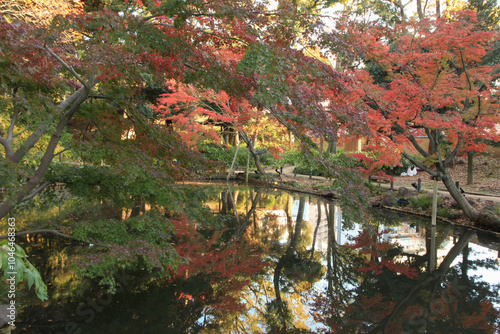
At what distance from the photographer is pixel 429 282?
5.30 meters

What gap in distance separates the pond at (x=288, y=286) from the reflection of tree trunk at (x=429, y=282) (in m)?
0.02

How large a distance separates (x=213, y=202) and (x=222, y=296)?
7.01 meters

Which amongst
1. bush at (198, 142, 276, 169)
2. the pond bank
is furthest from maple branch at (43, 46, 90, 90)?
bush at (198, 142, 276, 169)

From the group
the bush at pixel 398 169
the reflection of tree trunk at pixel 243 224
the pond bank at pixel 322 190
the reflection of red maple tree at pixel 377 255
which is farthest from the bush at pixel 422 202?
the bush at pixel 398 169

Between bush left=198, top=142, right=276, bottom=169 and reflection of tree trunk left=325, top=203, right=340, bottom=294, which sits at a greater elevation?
bush left=198, top=142, right=276, bottom=169

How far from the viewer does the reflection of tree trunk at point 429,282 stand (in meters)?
4.13

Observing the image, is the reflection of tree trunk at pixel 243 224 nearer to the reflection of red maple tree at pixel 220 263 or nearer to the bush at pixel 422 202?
the reflection of red maple tree at pixel 220 263

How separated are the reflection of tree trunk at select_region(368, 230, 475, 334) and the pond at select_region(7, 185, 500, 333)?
2cm

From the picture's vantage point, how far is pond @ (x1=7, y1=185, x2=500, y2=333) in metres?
3.91

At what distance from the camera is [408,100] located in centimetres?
753

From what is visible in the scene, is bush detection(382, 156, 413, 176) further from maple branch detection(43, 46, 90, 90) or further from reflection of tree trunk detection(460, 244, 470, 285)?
maple branch detection(43, 46, 90, 90)

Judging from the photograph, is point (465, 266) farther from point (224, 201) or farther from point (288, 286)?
point (224, 201)

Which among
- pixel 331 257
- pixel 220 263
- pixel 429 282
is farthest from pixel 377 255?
pixel 220 263

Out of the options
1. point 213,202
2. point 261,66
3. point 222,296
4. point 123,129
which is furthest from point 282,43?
point 213,202
